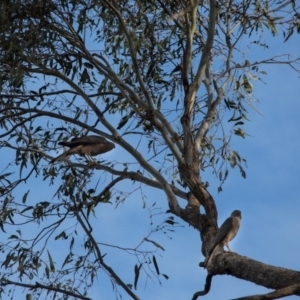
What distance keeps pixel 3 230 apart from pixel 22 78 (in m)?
1.66

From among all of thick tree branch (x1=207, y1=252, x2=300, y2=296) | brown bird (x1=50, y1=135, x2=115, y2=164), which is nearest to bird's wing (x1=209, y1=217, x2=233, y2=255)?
thick tree branch (x1=207, y1=252, x2=300, y2=296)

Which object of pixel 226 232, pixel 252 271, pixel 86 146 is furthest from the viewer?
pixel 86 146

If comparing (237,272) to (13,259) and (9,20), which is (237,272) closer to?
(13,259)

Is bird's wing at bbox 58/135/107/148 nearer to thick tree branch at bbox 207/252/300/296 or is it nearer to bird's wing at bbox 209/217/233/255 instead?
bird's wing at bbox 209/217/233/255

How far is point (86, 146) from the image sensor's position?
948cm

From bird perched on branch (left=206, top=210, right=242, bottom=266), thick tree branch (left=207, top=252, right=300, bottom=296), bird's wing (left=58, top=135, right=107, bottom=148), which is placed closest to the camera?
thick tree branch (left=207, top=252, right=300, bottom=296)

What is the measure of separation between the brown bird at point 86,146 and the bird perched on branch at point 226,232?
184cm

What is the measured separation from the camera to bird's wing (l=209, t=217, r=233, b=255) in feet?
23.3

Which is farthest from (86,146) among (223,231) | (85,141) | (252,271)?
(252,271)

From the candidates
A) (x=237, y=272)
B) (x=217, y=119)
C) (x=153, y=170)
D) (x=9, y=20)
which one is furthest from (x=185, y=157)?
(x=9, y=20)

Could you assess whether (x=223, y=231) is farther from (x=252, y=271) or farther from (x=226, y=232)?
(x=252, y=271)

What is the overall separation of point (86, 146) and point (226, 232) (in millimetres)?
2583

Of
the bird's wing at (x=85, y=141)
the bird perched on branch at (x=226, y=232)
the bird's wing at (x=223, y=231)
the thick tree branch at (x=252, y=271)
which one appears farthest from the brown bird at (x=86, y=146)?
the thick tree branch at (x=252, y=271)

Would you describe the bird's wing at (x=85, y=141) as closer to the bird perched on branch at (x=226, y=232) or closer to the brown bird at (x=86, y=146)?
the brown bird at (x=86, y=146)
